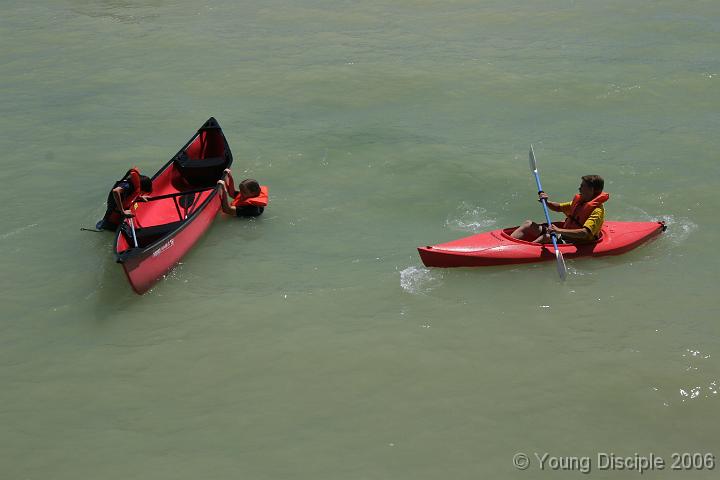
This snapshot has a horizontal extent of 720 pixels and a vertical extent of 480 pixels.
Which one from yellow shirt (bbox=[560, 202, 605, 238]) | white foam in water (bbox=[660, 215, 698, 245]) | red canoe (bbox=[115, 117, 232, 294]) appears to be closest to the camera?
red canoe (bbox=[115, 117, 232, 294])

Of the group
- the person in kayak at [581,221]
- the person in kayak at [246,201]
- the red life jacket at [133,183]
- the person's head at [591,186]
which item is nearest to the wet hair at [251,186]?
the person in kayak at [246,201]

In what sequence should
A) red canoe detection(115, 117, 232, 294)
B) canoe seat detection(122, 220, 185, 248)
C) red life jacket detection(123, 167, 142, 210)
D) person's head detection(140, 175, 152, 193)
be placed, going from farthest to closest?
1. person's head detection(140, 175, 152, 193)
2. red life jacket detection(123, 167, 142, 210)
3. canoe seat detection(122, 220, 185, 248)
4. red canoe detection(115, 117, 232, 294)

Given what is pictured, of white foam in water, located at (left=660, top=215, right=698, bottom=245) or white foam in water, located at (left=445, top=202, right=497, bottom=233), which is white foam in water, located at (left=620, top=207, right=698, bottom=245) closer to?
white foam in water, located at (left=660, top=215, right=698, bottom=245)

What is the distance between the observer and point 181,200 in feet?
35.6

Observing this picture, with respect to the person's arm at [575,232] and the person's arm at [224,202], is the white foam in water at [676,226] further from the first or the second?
the person's arm at [224,202]

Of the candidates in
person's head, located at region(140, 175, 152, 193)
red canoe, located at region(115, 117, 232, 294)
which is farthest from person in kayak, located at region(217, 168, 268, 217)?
person's head, located at region(140, 175, 152, 193)

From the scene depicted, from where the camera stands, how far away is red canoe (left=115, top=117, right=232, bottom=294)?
30.5 feet

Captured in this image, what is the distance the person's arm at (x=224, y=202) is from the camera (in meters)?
10.9

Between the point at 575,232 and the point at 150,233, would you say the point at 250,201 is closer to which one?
the point at 150,233

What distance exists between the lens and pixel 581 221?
378 inches

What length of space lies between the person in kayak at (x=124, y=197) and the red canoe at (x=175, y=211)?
0.46 feet

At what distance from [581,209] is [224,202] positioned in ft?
14.9

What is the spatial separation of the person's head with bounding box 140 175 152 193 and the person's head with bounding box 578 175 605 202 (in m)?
5.49

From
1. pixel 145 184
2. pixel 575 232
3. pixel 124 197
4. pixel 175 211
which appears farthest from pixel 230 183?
pixel 575 232
